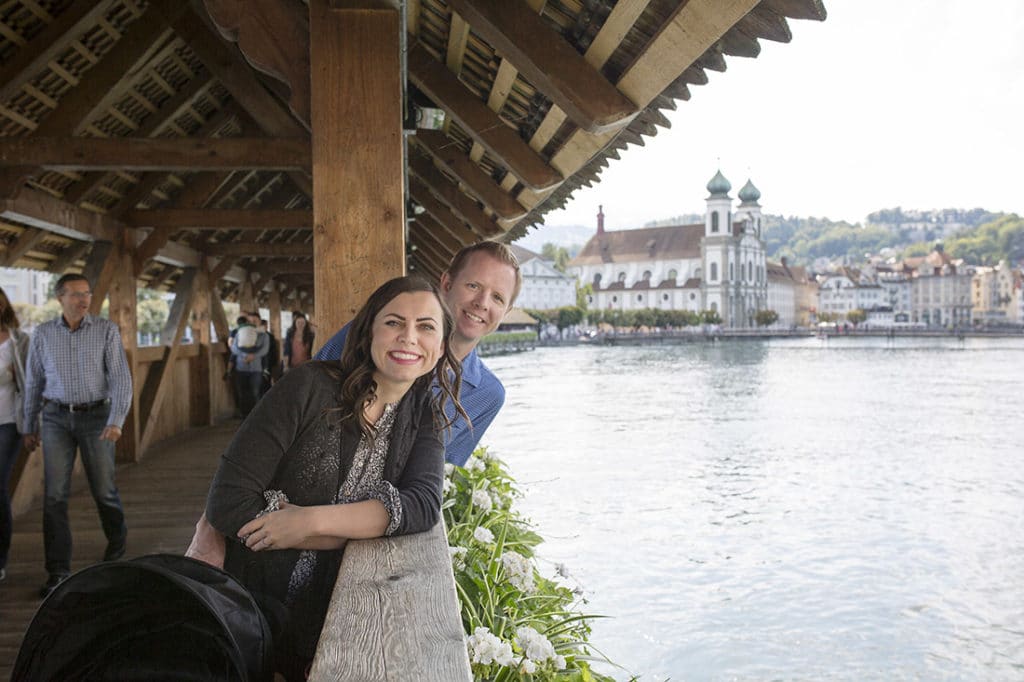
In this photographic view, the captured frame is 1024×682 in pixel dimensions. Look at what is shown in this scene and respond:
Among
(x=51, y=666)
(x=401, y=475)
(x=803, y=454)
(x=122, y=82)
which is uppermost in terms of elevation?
(x=122, y=82)

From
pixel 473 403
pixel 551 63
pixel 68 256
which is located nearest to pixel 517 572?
pixel 473 403

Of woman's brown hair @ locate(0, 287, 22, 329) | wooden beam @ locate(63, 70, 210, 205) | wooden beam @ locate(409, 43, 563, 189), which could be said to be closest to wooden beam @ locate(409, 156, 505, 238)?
wooden beam @ locate(63, 70, 210, 205)

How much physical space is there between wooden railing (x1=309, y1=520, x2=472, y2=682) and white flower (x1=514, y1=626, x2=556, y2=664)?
0.68 m

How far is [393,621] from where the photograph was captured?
131 cm

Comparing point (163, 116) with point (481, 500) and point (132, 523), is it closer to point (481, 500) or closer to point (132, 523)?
point (132, 523)

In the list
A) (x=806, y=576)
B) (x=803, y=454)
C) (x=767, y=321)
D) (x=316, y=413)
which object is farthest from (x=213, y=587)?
(x=767, y=321)

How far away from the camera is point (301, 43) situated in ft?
9.00

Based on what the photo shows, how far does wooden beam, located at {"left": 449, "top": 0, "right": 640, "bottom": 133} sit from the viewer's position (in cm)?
283

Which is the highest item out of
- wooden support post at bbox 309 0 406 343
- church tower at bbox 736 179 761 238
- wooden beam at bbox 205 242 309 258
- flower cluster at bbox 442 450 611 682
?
church tower at bbox 736 179 761 238

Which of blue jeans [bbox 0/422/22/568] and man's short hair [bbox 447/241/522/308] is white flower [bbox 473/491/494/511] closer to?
man's short hair [bbox 447/241/522/308]

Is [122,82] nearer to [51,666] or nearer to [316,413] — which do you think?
[316,413]

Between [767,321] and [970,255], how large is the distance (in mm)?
51376

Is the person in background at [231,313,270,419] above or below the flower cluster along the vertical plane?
above

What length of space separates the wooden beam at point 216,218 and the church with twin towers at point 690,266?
92714mm
